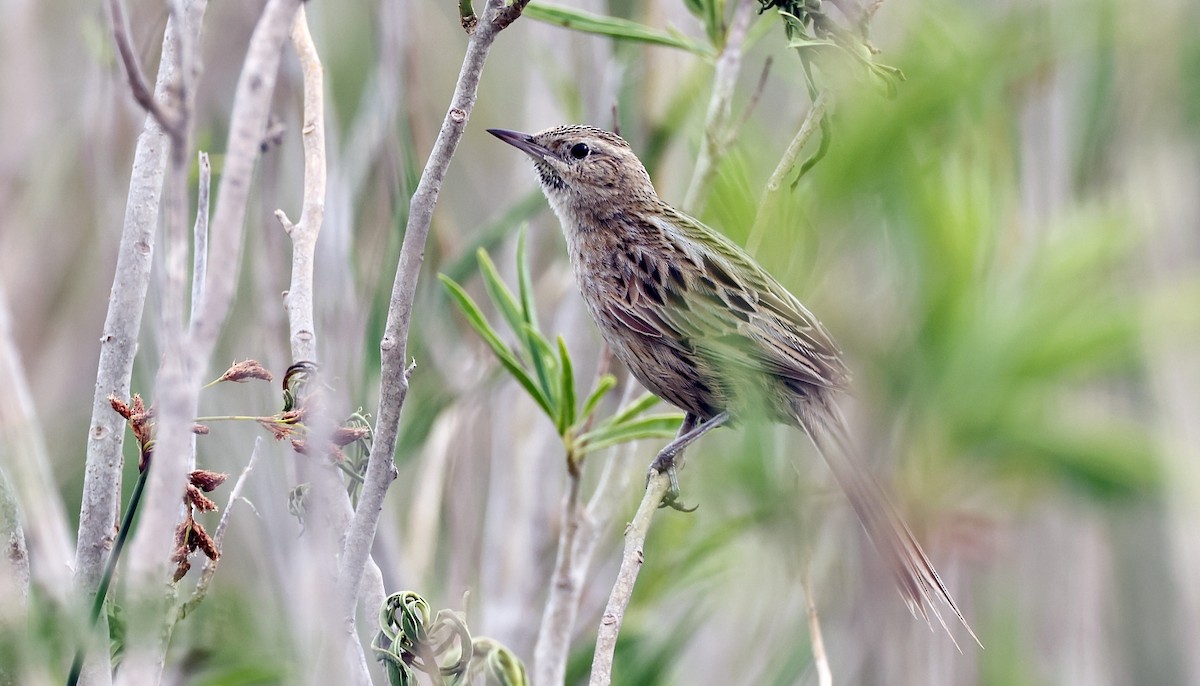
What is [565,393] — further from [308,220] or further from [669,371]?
[308,220]

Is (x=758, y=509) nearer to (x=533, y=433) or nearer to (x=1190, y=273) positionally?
(x=533, y=433)

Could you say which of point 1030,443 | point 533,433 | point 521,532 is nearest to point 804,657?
point 1030,443

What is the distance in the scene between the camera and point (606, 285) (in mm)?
3150

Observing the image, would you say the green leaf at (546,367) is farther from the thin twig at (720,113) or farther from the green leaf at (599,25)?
the green leaf at (599,25)

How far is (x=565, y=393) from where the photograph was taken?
2527mm

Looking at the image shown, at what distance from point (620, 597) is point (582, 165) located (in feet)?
5.77

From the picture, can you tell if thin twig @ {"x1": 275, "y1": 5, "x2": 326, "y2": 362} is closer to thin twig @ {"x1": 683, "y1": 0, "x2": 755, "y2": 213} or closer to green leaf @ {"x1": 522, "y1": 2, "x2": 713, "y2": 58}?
green leaf @ {"x1": 522, "y1": 2, "x2": 713, "y2": 58}

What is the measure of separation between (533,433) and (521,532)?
468 millimetres

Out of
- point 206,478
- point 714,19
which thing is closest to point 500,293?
point 714,19

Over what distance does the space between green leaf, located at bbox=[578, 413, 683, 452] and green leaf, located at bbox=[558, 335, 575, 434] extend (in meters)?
0.05

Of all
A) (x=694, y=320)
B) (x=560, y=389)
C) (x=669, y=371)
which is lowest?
(x=560, y=389)

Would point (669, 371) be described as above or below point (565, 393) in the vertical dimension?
above

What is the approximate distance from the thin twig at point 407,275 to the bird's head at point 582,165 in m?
1.65

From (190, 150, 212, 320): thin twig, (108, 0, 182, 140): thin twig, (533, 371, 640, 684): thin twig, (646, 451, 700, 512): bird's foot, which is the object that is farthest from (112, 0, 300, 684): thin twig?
(646, 451, 700, 512): bird's foot
